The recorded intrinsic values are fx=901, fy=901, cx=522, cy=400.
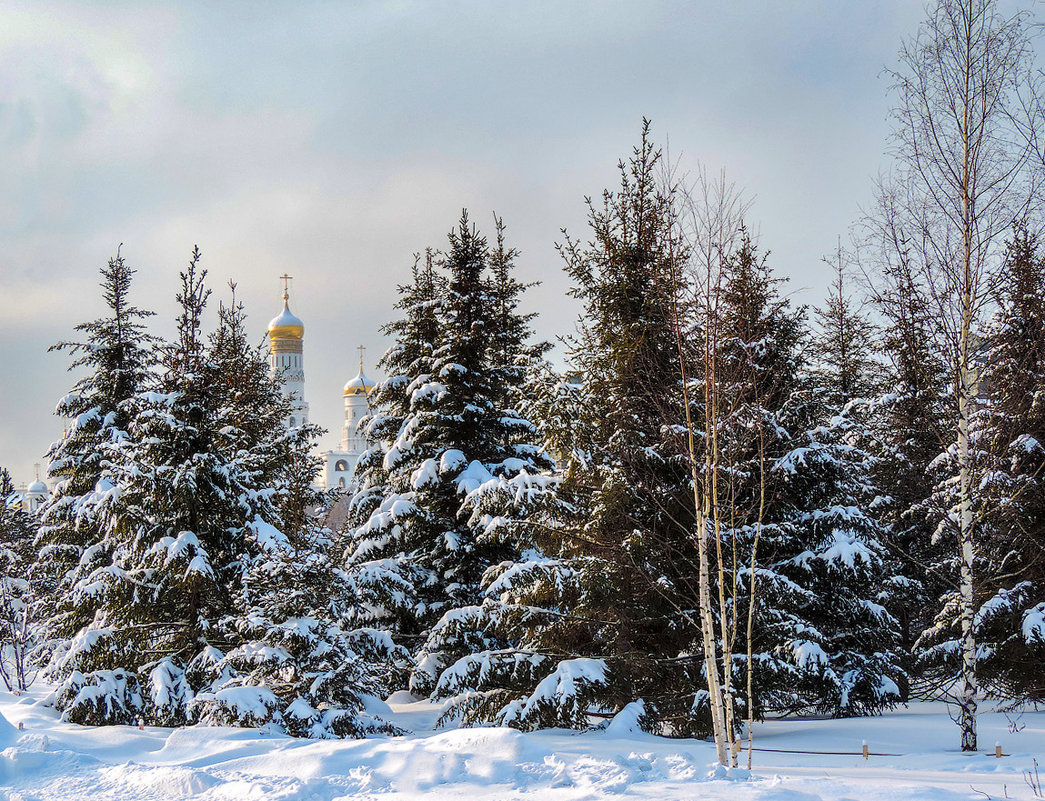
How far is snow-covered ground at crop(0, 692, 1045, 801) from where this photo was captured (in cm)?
749

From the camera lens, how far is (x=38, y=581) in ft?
82.2

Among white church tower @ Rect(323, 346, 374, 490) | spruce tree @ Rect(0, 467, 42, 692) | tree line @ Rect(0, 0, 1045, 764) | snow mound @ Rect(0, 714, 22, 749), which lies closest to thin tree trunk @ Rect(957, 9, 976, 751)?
tree line @ Rect(0, 0, 1045, 764)

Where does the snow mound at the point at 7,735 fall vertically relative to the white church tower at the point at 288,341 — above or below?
below

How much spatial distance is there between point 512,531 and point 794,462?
15.8ft

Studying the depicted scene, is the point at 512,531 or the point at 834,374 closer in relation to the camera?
the point at 512,531

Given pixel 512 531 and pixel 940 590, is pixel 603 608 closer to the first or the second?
pixel 512 531

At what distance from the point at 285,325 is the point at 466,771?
3739 inches

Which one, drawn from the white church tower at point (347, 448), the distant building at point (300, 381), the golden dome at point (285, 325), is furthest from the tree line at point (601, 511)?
the white church tower at point (347, 448)

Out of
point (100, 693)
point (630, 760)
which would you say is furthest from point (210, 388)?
point (630, 760)

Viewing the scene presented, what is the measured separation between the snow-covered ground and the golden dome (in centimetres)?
9043

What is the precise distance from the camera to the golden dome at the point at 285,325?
323 feet

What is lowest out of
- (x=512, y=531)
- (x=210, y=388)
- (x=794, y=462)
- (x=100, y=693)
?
(x=100, y=693)

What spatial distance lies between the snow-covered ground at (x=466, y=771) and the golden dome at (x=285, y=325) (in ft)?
297

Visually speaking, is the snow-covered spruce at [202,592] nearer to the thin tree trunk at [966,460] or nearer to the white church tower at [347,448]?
the thin tree trunk at [966,460]
